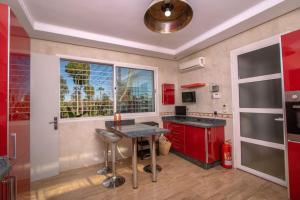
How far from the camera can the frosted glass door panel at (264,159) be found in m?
2.36

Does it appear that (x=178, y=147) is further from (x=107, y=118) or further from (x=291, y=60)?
(x=291, y=60)

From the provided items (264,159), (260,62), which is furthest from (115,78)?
(264,159)

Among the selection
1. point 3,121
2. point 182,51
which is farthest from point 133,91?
point 3,121

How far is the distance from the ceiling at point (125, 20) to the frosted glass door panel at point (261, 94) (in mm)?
1038

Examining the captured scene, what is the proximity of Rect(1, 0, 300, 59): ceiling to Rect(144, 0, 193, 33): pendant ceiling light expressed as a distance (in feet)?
2.31

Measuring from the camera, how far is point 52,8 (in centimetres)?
226

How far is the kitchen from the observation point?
2.15 m

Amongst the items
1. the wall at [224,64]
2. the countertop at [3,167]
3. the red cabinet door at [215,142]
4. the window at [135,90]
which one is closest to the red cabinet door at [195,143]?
the red cabinet door at [215,142]

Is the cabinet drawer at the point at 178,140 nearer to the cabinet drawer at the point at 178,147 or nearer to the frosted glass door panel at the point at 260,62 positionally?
the cabinet drawer at the point at 178,147

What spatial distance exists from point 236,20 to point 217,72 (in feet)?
A: 3.51

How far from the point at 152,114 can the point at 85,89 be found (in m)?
1.80

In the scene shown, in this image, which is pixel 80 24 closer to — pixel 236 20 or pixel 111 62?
pixel 111 62

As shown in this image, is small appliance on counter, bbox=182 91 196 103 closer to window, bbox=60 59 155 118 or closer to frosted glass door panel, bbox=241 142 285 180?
window, bbox=60 59 155 118

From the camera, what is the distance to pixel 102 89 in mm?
3498
